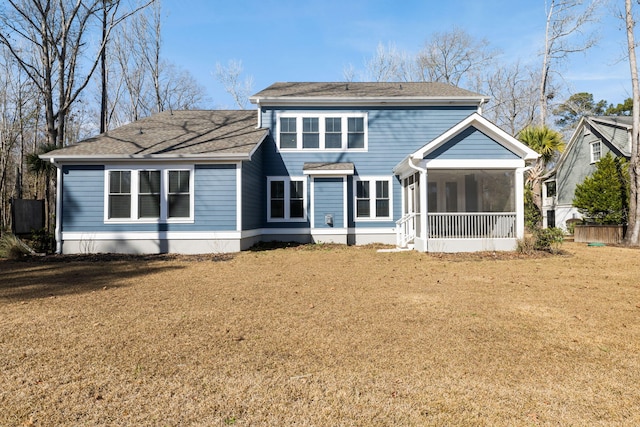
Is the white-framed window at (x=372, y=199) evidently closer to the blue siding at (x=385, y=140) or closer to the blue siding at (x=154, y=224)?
the blue siding at (x=385, y=140)

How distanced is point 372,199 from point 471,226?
4360 mm

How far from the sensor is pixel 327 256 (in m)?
11.8

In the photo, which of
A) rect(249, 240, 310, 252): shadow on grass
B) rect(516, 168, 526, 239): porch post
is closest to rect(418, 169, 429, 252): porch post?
rect(516, 168, 526, 239): porch post

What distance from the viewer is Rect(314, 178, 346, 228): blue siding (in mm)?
15062

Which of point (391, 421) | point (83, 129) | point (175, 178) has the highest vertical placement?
point (83, 129)

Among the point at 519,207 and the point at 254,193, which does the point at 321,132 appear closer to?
the point at 254,193

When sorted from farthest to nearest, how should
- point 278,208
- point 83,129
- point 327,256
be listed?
point 83,129 → point 278,208 → point 327,256

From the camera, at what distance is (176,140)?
45.3ft

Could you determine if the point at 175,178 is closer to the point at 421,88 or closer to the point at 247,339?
the point at 247,339

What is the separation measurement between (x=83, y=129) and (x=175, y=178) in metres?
29.6

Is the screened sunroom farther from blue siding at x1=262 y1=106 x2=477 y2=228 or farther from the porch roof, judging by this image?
blue siding at x1=262 y1=106 x2=477 y2=228

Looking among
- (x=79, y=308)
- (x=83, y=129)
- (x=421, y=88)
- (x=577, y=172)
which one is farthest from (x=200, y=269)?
(x=83, y=129)

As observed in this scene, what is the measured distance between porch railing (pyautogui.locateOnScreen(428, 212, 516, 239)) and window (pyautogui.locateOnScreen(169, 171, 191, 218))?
8.16m

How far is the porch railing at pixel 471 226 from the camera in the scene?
12320mm
